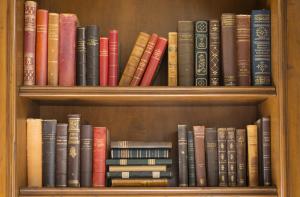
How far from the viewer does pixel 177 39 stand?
2.55 m

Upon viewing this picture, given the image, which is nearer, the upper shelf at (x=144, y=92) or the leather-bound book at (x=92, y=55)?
the upper shelf at (x=144, y=92)

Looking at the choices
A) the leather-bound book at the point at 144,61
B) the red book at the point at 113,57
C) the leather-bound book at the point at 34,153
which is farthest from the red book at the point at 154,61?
the leather-bound book at the point at 34,153

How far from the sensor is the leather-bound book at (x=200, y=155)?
2524 mm

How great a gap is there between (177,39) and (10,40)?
659 mm

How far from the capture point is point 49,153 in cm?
248

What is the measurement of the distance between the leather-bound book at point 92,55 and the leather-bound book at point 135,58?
0.12 metres

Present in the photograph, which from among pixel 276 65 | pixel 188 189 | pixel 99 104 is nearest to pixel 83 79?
pixel 99 104

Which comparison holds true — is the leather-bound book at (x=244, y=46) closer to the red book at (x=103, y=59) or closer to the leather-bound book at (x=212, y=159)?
the leather-bound book at (x=212, y=159)

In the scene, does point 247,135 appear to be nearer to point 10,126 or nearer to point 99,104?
point 99,104

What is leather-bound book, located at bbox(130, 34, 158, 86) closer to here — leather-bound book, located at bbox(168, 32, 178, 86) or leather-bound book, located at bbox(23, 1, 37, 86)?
leather-bound book, located at bbox(168, 32, 178, 86)

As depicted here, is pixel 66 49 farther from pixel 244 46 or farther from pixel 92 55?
pixel 244 46

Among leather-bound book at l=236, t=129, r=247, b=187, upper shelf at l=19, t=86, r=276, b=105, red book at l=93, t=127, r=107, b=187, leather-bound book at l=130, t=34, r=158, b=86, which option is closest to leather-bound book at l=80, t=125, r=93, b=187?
red book at l=93, t=127, r=107, b=187

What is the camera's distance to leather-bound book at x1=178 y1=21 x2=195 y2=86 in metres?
2.53

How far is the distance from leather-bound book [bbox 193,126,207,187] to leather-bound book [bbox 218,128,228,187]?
A: 0.21ft
